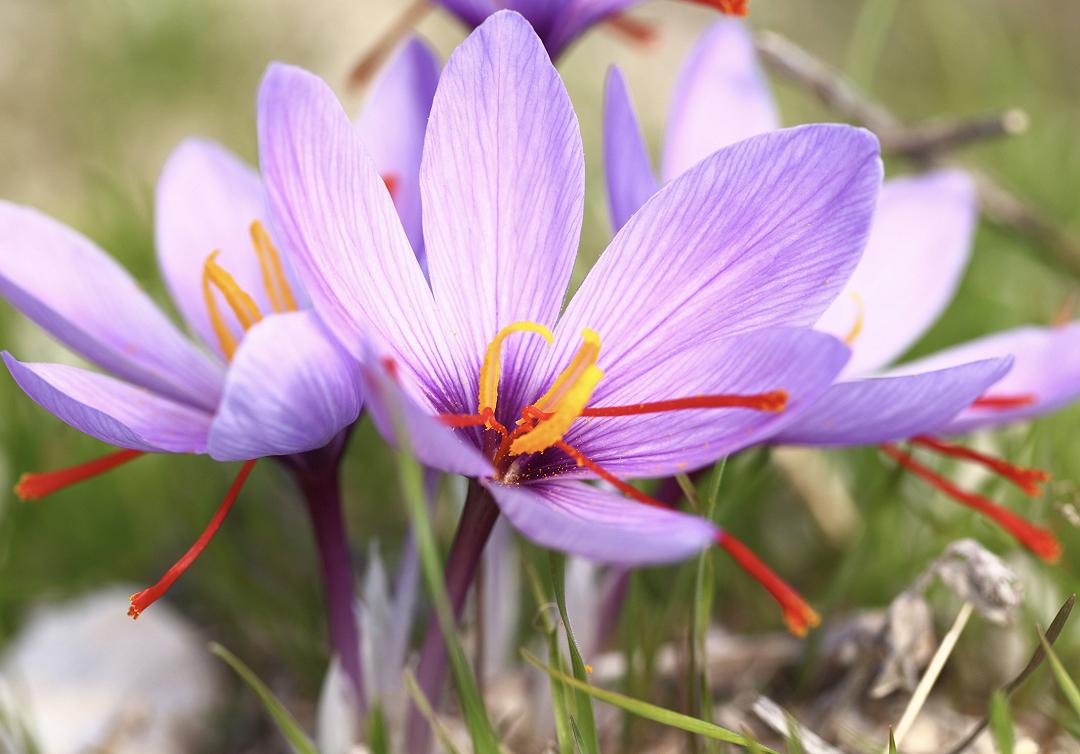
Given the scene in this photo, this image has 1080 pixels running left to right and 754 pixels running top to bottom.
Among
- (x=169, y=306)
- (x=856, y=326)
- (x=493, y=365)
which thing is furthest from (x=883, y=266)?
(x=169, y=306)

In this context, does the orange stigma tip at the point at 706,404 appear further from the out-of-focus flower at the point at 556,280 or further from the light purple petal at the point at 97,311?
the light purple petal at the point at 97,311

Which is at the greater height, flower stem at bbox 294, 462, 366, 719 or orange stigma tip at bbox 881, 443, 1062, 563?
orange stigma tip at bbox 881, 443, 1062, 563

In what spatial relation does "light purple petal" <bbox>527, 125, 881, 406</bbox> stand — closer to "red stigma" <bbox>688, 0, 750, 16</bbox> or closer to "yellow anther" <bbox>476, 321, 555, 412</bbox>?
"yellow anther" <bbox>476, 321, 555, 412</bbox>

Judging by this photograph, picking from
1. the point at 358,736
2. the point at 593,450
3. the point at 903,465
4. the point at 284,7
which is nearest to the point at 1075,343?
the point at 903,465

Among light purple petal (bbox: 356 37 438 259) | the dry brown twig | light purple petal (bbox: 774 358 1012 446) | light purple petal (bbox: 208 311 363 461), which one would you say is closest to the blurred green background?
the dry brown twig

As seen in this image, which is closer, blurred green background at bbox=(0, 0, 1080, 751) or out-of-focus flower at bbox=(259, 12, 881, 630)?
out-of-focus flower at bbox=(259, 12, 881, 630)

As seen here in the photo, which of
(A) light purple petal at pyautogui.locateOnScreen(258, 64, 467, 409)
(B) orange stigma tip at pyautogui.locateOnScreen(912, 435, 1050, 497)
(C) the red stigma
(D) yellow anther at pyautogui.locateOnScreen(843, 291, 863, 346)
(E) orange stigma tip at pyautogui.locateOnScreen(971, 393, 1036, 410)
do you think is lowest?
(B) orange stigma tip at pyautogui.locateOnScreen(912, 435, 1050, 497)

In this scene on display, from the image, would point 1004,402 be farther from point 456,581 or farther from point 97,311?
point 97,311

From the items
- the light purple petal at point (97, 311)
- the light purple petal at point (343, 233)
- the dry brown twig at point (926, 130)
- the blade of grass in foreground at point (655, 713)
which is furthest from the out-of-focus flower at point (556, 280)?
the dry brown twig at point (926, 130)
